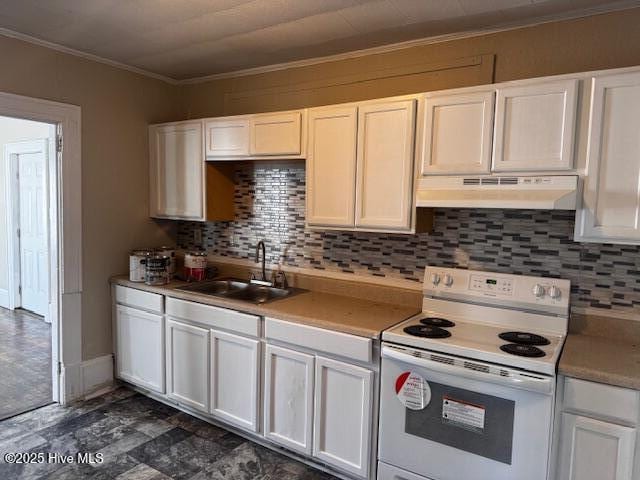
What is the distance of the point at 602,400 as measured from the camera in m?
1.70

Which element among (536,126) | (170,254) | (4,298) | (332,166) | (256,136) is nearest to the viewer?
(536,126)

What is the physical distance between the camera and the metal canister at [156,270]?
317 centimetres

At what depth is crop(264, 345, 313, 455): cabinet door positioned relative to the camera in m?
2.41

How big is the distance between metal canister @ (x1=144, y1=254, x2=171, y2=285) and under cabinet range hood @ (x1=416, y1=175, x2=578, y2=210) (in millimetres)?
1890

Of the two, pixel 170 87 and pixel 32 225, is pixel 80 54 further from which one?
pixel 32 225

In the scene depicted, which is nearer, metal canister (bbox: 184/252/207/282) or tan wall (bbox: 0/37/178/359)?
tan wall (bbox: 0/37/178/359)

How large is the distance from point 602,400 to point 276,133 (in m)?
2.16

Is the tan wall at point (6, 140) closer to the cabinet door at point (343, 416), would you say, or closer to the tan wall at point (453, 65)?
the tan wall at point (453, 65)

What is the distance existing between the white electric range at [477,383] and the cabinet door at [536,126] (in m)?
0.61

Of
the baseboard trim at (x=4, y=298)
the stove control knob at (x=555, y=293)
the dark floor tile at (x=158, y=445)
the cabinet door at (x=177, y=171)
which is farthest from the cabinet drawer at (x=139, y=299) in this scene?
the baseboard trim at (x=4, y=298)

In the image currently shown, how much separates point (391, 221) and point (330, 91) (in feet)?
3.52

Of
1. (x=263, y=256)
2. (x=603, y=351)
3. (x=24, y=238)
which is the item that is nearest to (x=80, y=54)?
(x=263, y=256)

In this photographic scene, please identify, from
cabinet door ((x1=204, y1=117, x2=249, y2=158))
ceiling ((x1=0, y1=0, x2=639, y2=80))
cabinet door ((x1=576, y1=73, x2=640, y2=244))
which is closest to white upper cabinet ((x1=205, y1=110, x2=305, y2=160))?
cabinet door ((x1=204, y1=117, x2=249, y2=158))

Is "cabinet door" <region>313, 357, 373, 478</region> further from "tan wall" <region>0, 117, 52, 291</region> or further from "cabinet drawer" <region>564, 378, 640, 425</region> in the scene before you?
"tan wall" <region>0, 117, 52, 291</region>
